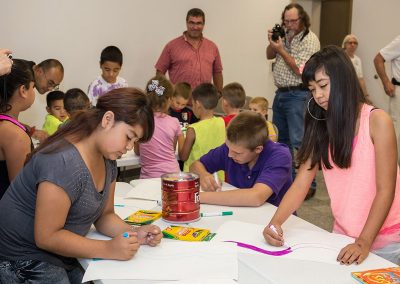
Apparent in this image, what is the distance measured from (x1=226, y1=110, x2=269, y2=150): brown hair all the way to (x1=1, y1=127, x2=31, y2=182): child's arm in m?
0.91

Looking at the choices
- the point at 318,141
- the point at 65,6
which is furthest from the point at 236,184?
the point at 65,6

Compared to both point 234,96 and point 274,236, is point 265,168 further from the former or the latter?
point 234,96

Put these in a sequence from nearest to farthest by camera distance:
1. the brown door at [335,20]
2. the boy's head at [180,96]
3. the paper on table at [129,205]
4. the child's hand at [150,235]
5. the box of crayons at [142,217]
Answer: the child's hand at [150,235]
the box of crayons at [142,217]
the paper on table at [129,205]
the boy's head at [180,96]
the brown door at [335,20]

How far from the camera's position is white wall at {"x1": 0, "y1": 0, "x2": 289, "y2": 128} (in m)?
4.73

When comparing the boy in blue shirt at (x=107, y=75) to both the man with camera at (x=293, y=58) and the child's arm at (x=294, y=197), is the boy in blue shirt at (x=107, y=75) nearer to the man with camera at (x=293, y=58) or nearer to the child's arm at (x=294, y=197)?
the man with camera at (x=293, y=58)

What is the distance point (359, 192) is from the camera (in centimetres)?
173

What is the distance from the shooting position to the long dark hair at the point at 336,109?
164 centimetres

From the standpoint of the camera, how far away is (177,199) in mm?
1678

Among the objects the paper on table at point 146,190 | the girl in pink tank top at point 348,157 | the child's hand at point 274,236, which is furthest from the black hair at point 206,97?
the child's hand at point 274,236

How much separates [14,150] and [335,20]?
644 cm

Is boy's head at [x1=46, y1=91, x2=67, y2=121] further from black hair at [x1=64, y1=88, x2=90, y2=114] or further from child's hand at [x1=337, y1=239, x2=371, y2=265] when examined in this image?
child's hand at [x1=337, y1=239, x2=371, y2=265]

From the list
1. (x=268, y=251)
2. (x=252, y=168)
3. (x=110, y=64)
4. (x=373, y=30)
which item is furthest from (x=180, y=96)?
(x=373, y=30)

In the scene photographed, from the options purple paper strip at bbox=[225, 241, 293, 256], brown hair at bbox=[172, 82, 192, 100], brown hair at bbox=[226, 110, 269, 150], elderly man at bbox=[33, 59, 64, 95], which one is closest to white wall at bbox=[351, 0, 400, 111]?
brown hair at bbox=[172, 82, 192, 100]

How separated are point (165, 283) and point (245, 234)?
430 millimetres
